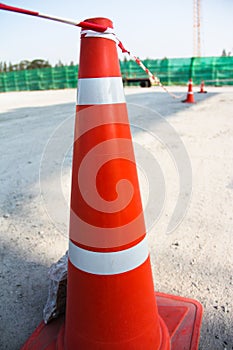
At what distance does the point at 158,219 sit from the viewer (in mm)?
2545

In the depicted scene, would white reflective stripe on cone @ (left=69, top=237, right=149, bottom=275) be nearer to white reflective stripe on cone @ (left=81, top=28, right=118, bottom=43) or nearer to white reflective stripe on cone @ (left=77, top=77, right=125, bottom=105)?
white reflective stripe on cone @ (left=77, top=77, right=125, bottom=105)

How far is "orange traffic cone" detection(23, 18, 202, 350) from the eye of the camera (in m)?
1.13

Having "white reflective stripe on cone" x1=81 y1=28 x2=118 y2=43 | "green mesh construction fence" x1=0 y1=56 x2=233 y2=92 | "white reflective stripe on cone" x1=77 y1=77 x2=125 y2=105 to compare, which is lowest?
"white reflective stripe on cone" x1=77 y1=77 x2=125 y2=105

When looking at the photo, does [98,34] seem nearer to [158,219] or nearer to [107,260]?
[107,260]

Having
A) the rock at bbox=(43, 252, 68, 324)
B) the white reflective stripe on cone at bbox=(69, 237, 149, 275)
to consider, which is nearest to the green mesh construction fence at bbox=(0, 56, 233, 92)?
the rock at bbox=(43, 252, 68, 324)

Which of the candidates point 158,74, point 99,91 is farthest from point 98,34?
point 158,74

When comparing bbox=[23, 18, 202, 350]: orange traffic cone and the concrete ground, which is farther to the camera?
the concrete ground

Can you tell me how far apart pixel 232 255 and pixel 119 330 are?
113cm

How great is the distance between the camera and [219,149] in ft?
13.6

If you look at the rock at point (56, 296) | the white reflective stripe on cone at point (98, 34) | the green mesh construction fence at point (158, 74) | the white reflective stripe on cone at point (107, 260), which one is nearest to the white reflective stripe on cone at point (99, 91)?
the white reflective stripe on cone at point (98, 34)

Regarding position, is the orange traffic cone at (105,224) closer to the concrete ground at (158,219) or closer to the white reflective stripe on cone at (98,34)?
the white reflective stripe on cone at (98,34)

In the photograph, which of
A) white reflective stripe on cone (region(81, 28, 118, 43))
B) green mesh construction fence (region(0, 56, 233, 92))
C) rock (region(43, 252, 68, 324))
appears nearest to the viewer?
white reflective stripe on cone (region(81, 28, 118, 43))

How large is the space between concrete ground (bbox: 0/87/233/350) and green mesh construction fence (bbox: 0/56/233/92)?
1334 cm

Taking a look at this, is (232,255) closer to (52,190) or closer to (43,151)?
(52,190)
